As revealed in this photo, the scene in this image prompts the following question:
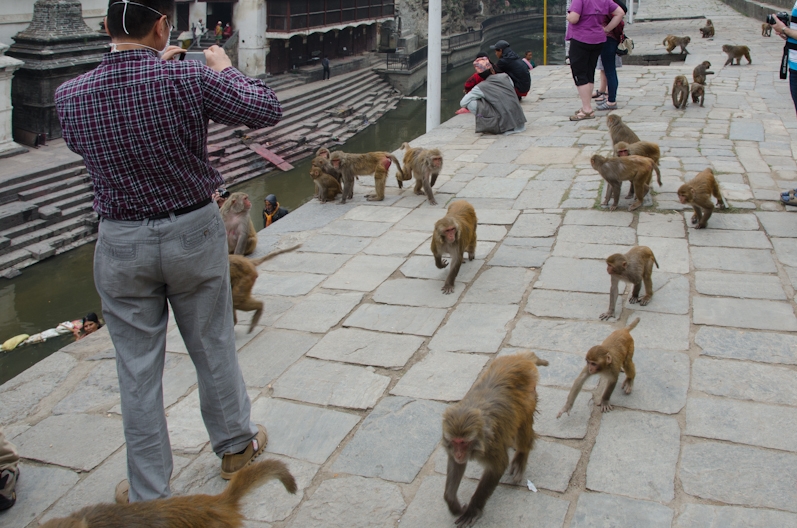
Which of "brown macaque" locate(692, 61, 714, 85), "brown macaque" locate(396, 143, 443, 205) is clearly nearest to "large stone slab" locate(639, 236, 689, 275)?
"brown macaque" locate(396, 143, 443, 205)

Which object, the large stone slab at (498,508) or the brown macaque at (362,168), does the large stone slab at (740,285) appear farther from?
the brown macaque at (362,168)

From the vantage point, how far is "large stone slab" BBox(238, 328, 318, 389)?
168 inches

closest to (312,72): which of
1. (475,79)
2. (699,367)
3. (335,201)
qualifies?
(475,79)

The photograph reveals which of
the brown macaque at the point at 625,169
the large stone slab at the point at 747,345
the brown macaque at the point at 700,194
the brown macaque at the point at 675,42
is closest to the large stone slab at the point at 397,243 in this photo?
the brown macaque at the point at 625,169

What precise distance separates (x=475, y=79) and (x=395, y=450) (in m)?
8.67

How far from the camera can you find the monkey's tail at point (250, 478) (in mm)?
2609

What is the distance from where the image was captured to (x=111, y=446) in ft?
12.0

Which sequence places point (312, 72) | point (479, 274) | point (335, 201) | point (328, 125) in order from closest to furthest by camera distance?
point (479, 274) < point (335, 201) < point (328, 125) < point (312, 72)

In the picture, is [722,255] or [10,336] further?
[10,336]

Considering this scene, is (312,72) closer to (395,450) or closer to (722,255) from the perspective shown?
(722,255)

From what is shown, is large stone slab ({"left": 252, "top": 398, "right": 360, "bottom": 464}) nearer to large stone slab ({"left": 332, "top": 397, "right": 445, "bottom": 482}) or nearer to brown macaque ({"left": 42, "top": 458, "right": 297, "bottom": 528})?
large stone slab ({"left": 332, "top": 397, "right": 445, "bottom": 482})

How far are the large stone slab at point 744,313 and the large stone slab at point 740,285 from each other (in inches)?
4.1

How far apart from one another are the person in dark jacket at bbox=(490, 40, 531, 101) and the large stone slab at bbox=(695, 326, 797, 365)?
8.10 meters

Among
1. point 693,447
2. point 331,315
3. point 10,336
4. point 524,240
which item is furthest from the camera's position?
point 10,336
